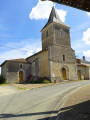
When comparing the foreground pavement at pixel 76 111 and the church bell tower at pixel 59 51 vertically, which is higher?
the church bell tower at pixel 59 51

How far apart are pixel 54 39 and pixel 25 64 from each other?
28.2ft

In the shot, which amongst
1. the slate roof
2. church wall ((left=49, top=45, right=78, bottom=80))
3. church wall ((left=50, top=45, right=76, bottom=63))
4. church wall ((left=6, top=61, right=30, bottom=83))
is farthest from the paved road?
church wall ((left=6, top=61, right=30, bottom=83))

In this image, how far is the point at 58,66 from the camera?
2092 cm

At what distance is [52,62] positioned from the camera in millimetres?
20078

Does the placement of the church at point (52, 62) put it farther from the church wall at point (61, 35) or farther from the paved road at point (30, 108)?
the paved road at point (30, 108)

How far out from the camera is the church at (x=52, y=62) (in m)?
20.4

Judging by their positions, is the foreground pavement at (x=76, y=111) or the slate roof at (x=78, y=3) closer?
the foreground pavement at (x=76, y=111)

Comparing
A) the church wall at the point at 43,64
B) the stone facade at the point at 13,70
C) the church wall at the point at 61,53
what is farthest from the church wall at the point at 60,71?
the stone facade at the point at 13,70

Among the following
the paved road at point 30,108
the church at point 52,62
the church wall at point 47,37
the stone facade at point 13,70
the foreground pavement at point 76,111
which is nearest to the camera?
the foreground pavement at point 76,111

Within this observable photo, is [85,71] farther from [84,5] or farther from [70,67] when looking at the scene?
[84,5]

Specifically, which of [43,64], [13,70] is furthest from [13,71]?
[43,64]

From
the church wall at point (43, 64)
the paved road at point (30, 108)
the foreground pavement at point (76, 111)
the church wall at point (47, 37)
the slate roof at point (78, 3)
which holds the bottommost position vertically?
the paved road at point (30, 108)

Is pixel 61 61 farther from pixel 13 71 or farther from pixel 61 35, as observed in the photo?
pixel 13 71

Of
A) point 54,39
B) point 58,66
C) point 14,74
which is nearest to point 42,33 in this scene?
point 54,39
